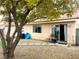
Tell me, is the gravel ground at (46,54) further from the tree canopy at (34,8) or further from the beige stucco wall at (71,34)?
the beige stucco wall at (71,34)

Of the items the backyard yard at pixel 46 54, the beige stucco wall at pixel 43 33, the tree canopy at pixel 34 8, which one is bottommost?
the backyard yard at pixel 46 54

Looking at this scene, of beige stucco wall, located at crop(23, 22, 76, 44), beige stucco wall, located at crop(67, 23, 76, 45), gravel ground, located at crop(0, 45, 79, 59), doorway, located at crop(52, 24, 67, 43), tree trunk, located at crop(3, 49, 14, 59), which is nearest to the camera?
tree trunk, located at crop(3, 49, 14, 59)

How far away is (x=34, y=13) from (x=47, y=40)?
14697 mm

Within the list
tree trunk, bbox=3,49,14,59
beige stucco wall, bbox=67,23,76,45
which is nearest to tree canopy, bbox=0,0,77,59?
tree trunk, bbox=3,49,14,59

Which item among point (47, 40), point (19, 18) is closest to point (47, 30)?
point (47, 40)

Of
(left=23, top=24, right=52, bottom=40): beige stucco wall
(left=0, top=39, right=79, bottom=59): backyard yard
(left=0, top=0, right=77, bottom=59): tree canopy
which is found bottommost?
(left=0, top=39, right=79, bottom=59): backyard yard

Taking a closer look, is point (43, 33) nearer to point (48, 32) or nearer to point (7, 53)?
point (48, 32)

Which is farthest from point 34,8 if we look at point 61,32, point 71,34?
point 61,32

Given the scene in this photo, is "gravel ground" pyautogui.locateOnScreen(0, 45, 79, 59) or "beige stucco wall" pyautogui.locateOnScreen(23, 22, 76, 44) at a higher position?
"beige stucco wall" pyautogui.locateOnScreen(23, 22, 76, 44)

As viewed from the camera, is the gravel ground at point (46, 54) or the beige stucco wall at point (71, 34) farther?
the beige stucco wall at point (71, 34)

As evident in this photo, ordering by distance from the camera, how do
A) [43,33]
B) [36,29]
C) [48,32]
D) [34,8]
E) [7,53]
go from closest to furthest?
[34,8] < [7,53] < [48,32] < [43,33] < [36,29]

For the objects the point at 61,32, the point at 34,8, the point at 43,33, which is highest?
the point at 34,8

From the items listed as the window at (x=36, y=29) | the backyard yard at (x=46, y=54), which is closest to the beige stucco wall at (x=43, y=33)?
the window at (x=36, y=29)

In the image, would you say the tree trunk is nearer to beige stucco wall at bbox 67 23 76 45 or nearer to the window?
beige stucco wall at bbox 67 23 76 45
